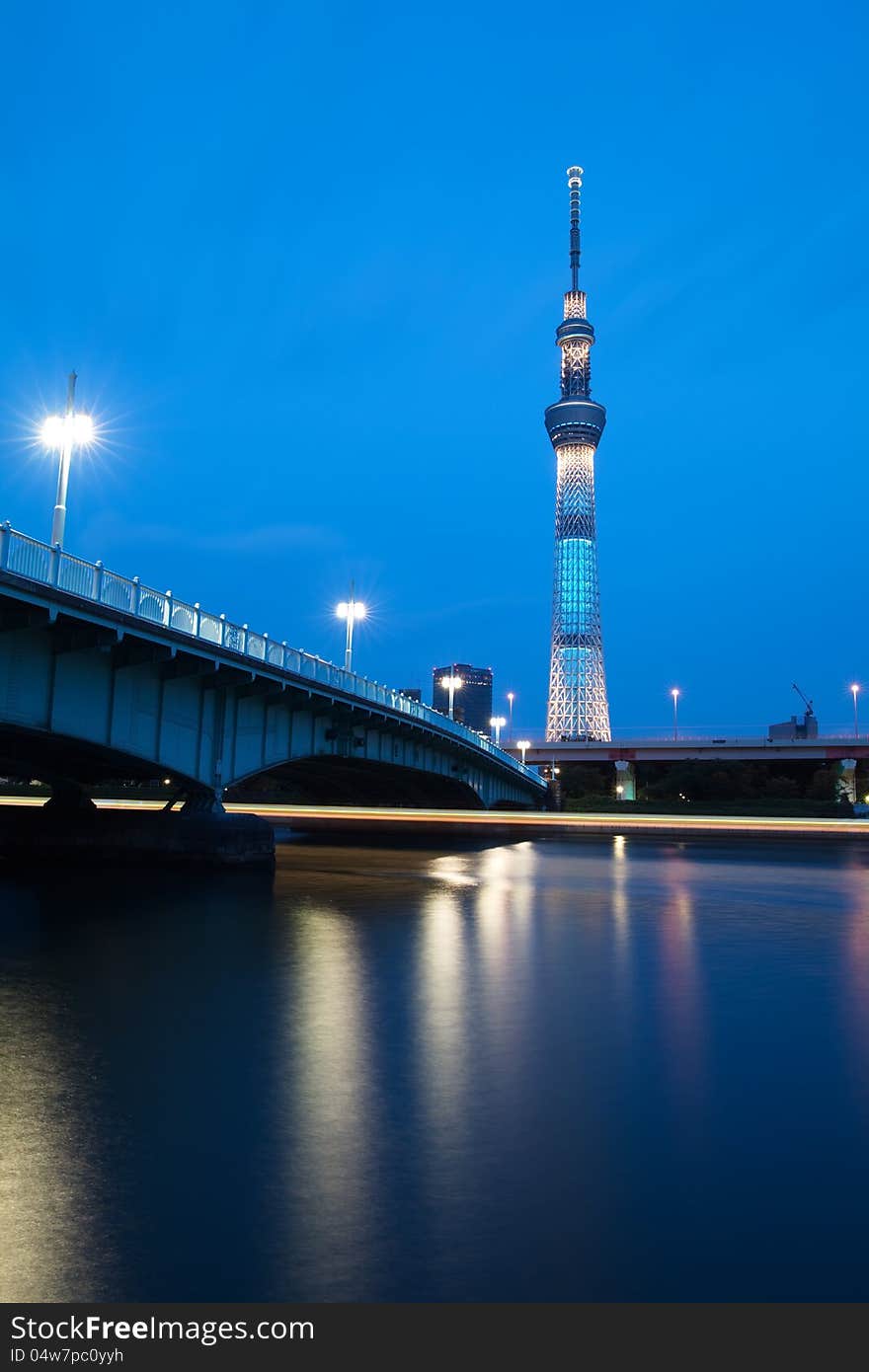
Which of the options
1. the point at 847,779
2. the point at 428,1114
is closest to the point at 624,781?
the point at 847,779

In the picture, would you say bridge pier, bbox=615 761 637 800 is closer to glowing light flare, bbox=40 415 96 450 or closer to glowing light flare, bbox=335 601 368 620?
glowing light flare, bbox=335 601 368 620

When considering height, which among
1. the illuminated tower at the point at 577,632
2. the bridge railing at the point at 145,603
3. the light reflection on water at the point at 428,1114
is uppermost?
the illuminated tower at the point at 577,632

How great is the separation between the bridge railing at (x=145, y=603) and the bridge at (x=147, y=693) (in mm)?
56

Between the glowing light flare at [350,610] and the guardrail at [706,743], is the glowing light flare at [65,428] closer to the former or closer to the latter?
the glowing light flare at [350,610]

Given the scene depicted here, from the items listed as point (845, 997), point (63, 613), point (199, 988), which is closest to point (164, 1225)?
point (199, 988)

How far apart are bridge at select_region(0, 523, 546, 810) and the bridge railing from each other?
0.18 ft

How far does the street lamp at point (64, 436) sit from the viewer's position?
27281 millimetres

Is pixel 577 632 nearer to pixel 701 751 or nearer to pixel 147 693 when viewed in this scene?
pixel 701 751

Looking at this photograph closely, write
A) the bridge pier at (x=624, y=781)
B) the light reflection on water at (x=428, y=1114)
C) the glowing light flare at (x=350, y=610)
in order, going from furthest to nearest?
the bridge pier at (x=624, y=781), the glowing light flare at (x=350, y=610), the light reflection on water at (x=428, y=1114)

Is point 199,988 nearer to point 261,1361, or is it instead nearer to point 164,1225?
point 164,1225

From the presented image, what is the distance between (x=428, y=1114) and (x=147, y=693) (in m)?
24.2

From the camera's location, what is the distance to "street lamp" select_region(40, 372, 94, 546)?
2728cm

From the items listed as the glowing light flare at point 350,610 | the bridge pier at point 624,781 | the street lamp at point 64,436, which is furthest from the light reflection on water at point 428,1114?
the bridge pier at point 624,781

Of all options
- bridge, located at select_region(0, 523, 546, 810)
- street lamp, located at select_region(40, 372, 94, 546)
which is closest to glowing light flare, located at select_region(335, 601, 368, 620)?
bridge, located at select_region(0, 523, 546, 810)
